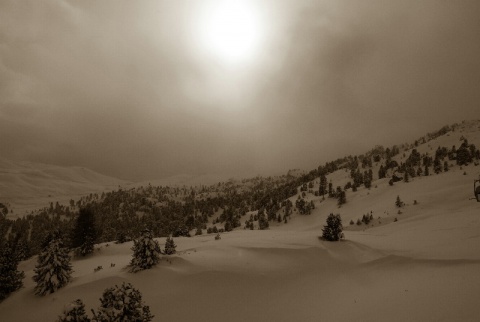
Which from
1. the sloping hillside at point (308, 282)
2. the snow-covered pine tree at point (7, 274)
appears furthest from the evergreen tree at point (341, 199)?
the snow-covered pine tree at point (7, 274)

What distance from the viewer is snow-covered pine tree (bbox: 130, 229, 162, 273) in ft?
96.2

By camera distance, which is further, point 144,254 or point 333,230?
point 333,230

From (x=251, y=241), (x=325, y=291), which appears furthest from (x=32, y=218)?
(x=325, y=291)

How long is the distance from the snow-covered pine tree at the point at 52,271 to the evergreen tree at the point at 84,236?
22441 millimetres

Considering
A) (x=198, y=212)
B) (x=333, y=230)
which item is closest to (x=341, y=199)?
(x=333, y=230)

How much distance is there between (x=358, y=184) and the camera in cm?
10050

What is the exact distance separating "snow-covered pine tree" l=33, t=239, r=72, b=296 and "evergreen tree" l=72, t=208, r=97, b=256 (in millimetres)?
22441

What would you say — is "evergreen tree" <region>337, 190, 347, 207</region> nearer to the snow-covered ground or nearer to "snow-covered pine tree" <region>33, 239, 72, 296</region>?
the snow-covered ground

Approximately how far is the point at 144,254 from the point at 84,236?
31414 millimetres

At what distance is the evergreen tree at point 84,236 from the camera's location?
5253 cm

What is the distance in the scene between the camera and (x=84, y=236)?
2096 inches

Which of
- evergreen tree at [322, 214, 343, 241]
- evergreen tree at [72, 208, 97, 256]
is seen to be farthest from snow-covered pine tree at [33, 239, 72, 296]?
evergreen tree at [322, 214, 343, 241]

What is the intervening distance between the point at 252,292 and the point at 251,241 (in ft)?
38.4

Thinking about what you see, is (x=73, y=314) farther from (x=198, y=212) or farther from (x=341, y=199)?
(x=198, y=212)
